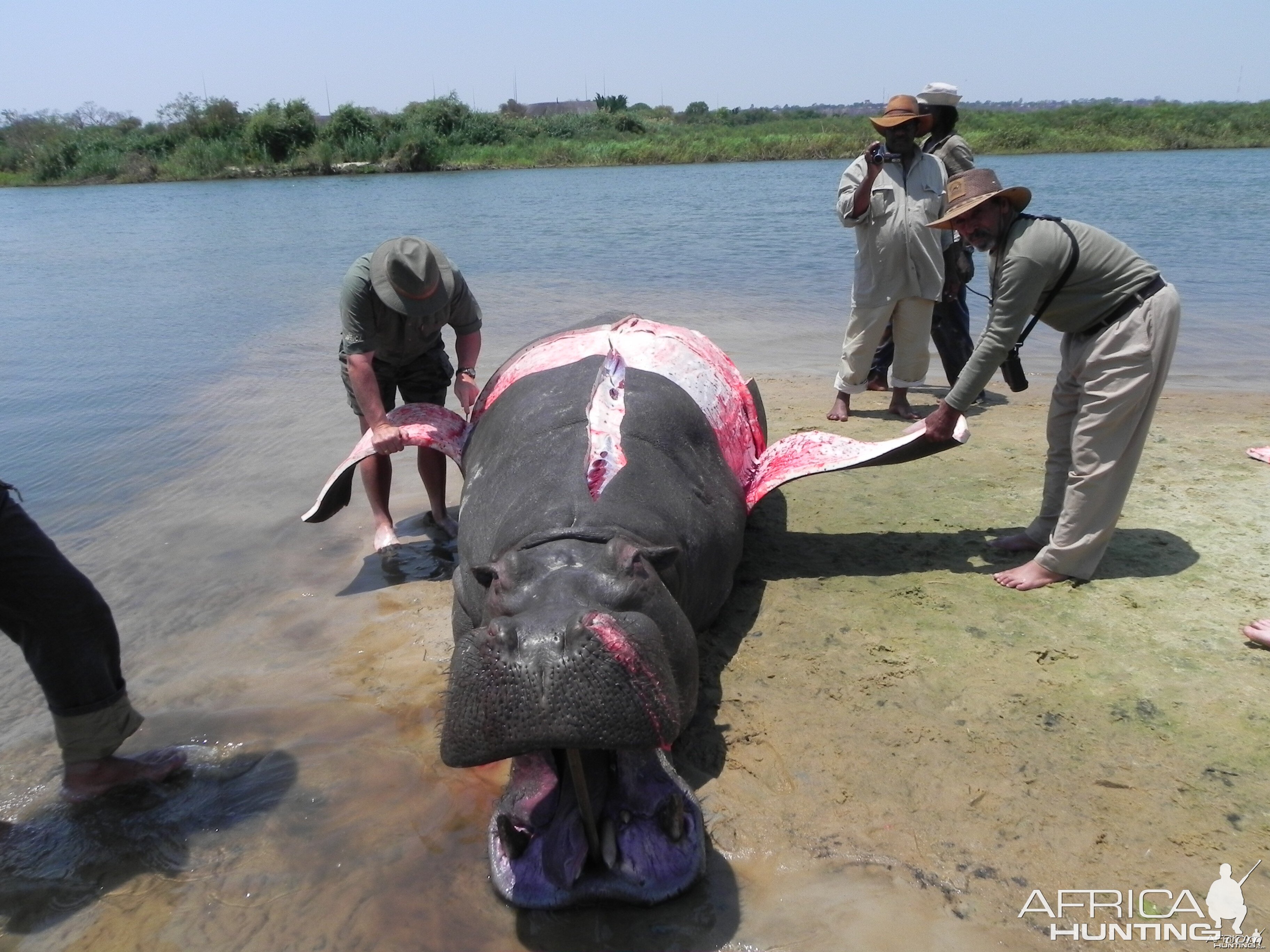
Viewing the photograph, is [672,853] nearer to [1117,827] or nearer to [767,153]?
[1117,827]

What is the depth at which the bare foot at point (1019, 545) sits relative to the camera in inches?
209

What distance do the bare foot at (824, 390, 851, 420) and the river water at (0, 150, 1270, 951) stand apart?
2.33m

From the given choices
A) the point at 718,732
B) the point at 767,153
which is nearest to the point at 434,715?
the point at 718,732

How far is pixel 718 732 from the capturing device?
13.2ft

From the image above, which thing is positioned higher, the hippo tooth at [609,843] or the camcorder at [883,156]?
the camcorder at [883,156]

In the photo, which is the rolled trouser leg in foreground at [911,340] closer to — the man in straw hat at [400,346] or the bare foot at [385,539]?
the man in straw hat at [400,346]

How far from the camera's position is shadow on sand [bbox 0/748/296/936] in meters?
Answer: 3.44

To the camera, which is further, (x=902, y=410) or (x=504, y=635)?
(x=902, y=410)

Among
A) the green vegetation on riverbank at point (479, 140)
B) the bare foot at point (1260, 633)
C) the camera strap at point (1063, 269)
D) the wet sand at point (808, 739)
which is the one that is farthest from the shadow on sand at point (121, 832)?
the green vegetation on riverbank at point (479, 140)

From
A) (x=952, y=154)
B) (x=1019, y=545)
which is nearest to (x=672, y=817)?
(x=1019, y=545)

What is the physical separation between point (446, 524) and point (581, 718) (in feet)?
13.1

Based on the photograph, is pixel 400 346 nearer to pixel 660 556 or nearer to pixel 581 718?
pixel 660 556

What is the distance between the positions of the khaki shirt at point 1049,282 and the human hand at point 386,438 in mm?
3032

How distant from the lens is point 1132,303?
456 cm
